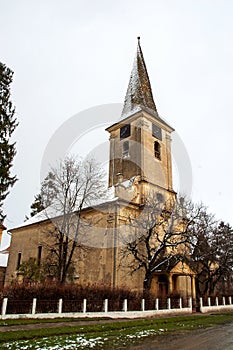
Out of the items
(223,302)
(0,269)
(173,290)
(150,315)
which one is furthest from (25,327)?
(0,269)

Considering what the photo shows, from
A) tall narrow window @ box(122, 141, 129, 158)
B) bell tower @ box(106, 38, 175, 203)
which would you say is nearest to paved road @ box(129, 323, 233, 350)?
bell tower @ box(106, 38, 175, 203)

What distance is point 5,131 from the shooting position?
65.0 feet

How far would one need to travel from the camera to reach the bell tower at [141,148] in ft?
95.0

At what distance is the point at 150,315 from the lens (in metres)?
19.2

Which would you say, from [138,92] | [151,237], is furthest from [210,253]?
[138,92]

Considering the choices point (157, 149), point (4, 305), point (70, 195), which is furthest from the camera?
point (157, 149)

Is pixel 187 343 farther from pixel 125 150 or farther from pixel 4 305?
pixel 125 150

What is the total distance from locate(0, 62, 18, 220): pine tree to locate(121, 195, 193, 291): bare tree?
8.94 m

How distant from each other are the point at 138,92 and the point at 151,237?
17137mm

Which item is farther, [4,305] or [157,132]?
[157,132]

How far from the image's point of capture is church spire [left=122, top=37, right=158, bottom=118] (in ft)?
111

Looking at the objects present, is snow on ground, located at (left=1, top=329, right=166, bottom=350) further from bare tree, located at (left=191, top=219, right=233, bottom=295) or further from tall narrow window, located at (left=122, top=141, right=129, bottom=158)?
tall narrow window, located at (left=122, top=141, right=129, bottom=158)

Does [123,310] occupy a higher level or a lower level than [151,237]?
lower

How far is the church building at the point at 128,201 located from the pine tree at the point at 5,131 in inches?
321
